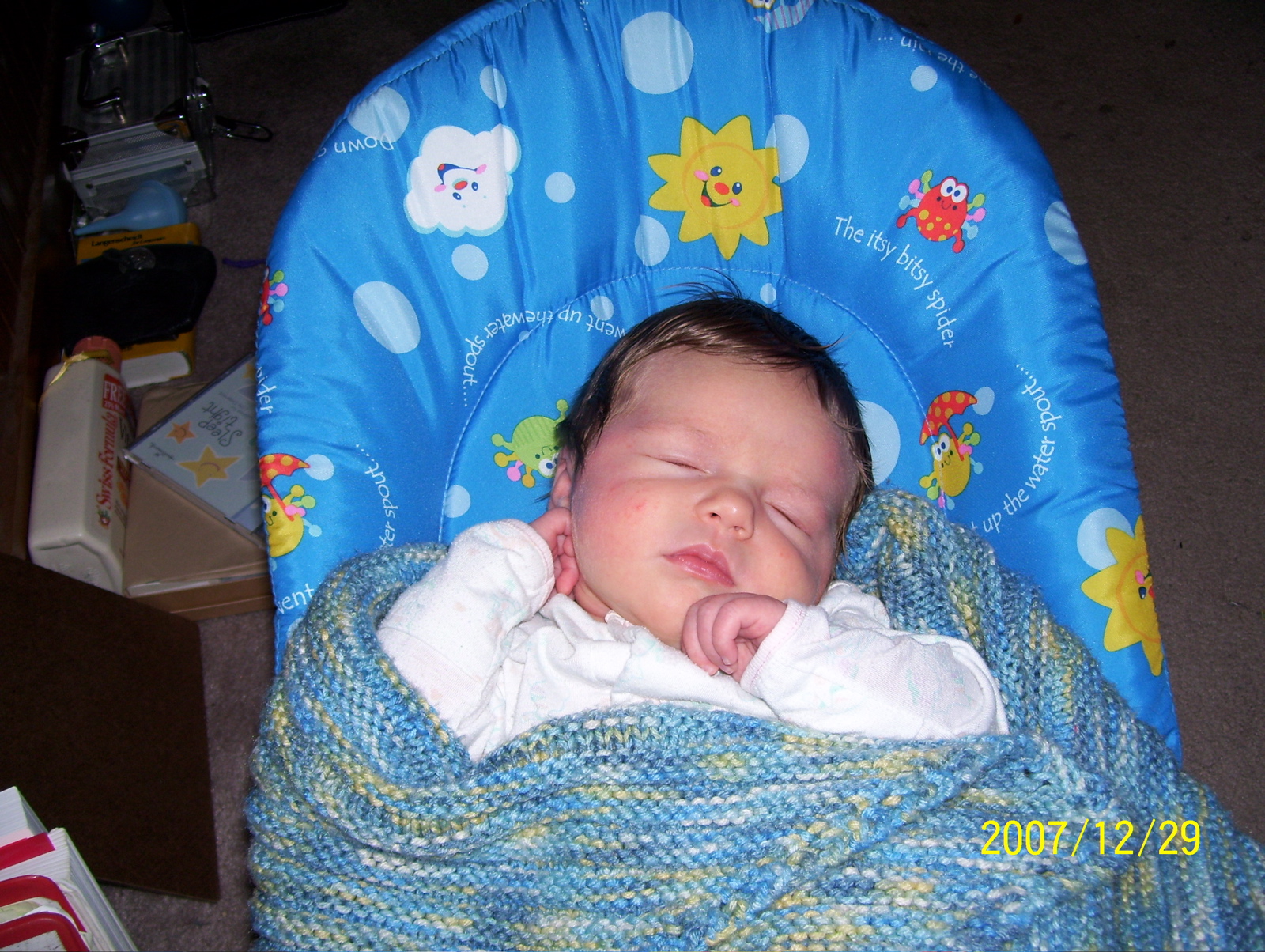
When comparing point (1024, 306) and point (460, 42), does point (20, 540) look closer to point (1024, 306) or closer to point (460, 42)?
point (460, 42)

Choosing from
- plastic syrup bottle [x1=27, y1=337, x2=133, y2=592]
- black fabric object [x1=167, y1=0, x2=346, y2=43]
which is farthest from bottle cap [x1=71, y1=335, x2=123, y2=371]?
black fabric object [x1=167, y1=0, x2=346, y2=43]

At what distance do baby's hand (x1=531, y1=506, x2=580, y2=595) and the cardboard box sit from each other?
0.62 metres

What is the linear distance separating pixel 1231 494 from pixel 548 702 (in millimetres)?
1188

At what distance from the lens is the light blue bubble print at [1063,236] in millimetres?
1036

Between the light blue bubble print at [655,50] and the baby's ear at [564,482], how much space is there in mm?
440

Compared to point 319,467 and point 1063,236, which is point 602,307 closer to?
point 319,467

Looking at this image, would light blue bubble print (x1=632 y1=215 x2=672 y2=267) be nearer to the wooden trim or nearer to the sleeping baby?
the sleeping baby

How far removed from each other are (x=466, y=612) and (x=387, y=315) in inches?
13.9

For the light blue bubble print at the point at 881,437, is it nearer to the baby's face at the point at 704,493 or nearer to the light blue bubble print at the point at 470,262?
the baby's face at the point at 704,493

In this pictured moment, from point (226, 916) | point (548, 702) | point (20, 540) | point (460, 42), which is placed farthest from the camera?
point (20, 540)

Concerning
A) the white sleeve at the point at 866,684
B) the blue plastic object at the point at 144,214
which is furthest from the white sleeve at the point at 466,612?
the blue plastic object at the point at 144,214

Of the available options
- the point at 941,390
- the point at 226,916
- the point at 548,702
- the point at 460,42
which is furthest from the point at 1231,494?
the point at 226,916

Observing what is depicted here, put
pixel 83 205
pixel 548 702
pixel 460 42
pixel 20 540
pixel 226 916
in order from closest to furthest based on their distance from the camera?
pixel 548 702 < pixel 460 42 < pixel 226 916 < pixel 20 540 < pixel 83 205

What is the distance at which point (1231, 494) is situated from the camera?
1516 mm
